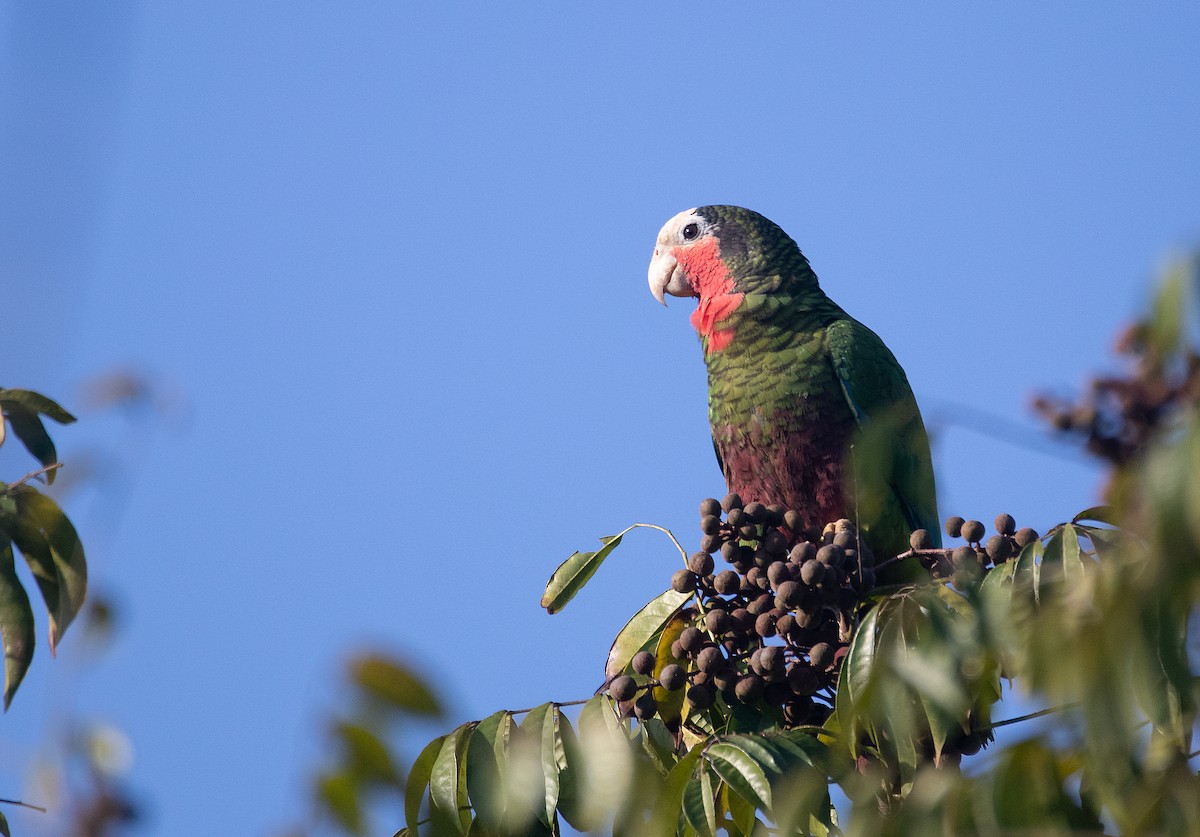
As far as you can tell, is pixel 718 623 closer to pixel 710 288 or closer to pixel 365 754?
pixel 365 754

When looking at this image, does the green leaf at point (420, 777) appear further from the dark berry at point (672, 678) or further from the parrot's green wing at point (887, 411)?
the parrot's green wing at point (887, 411)

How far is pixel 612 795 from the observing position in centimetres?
156

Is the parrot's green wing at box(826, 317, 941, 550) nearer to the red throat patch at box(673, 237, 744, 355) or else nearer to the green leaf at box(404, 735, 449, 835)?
the red throat patch at box(673, 237, 744, 355)

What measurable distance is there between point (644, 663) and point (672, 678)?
0.10 meters

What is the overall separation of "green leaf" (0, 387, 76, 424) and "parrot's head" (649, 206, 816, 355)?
2.64m

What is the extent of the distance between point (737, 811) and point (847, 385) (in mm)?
2246

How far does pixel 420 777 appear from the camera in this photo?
2244 millimetres

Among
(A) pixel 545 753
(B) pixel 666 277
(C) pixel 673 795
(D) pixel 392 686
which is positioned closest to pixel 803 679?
(A) pixel 545 753

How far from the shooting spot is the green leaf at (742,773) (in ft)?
6.11

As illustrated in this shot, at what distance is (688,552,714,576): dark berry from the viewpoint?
2.66m

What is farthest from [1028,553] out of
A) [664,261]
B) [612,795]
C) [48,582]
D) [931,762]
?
[664,261]

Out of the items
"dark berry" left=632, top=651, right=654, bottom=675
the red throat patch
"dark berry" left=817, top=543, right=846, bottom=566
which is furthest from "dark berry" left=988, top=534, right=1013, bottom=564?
the red throat patch

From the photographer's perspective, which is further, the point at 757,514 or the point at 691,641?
the point at 757,514

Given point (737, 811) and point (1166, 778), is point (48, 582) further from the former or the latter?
point (1166, 778)
